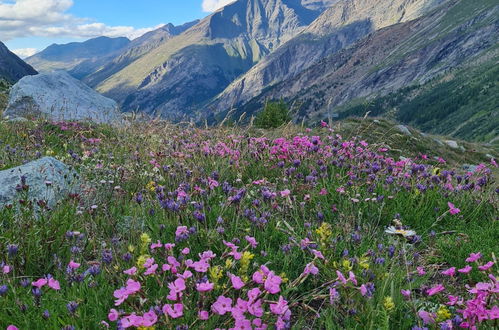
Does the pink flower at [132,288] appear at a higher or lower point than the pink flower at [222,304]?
higher

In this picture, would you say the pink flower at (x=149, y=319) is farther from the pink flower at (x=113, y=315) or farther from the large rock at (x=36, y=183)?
the large rock at (x=36, y=183)

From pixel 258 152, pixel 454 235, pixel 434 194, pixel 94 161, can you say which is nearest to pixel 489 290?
pixel 454 235

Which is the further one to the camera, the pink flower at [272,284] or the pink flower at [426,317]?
the pink flower at [426,317]

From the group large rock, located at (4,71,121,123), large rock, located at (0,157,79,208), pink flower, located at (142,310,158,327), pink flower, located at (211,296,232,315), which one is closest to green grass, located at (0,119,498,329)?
pink flower, located at (142,310,158,327)

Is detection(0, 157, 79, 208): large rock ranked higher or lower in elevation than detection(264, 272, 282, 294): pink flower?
higher

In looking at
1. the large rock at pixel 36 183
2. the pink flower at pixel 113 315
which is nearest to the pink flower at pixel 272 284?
the pink flower at pixel 113 315

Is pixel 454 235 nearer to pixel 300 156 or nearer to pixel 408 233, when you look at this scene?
pixel 408 233

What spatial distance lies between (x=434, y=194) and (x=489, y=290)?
3.09 meters

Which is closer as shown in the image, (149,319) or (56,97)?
(149,319)

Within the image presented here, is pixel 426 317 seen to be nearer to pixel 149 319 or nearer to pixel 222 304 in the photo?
pixel 222 304

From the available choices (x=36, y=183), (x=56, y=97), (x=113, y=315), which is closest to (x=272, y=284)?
(x=113, y=315)

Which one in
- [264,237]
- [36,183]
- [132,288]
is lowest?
[264,237]

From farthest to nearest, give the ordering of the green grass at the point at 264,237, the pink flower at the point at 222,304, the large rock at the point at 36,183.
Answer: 1. the large rock at the point at 36,183
2. the green grass at the point at 264,237
3. the pink flower at the point at 222,304

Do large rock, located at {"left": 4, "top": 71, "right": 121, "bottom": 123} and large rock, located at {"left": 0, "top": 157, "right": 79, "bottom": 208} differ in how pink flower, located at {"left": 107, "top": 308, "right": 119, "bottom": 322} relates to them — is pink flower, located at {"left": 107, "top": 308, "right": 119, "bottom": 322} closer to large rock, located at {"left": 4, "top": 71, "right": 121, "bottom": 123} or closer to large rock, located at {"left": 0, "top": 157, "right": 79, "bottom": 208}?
large rock, located at {"left": 0, "top": 157, "right": 79, "bottom": 208}
